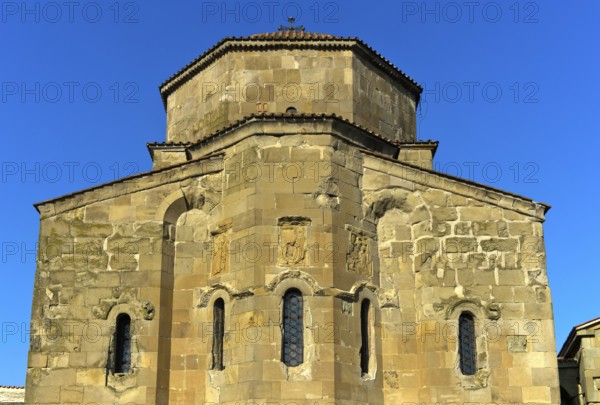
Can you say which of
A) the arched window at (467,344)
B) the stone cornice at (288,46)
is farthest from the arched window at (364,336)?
the stone cornice at (288,46)

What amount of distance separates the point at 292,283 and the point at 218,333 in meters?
1.86

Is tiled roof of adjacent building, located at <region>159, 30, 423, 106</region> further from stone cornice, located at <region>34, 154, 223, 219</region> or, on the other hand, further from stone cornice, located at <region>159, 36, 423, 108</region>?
stone cornice, located at <region>34, 154, 223, 219</region>

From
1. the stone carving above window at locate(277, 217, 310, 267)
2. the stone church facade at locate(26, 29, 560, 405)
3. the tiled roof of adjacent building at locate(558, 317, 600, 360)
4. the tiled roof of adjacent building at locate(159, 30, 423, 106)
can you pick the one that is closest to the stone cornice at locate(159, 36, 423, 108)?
the tiled roof of adjacent building at locate(159, 30, 423, 106)

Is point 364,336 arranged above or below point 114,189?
below

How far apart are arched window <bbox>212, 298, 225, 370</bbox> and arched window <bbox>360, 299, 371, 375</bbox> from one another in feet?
8.25

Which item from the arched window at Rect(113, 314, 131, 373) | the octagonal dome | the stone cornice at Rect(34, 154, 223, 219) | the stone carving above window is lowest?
the arched window at Rect(113, 314, 131, 373)

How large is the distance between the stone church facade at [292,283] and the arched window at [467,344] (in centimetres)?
4

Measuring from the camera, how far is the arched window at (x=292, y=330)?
41.1 ft

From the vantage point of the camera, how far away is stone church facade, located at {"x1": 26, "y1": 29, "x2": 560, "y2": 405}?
1273cm

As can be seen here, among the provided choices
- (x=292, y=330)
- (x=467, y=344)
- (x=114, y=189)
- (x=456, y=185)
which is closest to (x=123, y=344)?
(x=114, y=189)

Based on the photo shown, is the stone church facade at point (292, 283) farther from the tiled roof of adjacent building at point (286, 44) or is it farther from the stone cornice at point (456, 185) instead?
the tiled roof of adjacent building at point (286, 44)

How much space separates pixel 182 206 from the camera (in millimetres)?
14430

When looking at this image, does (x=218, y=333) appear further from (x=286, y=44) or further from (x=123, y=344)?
(x=286, y=44)

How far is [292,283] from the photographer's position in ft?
41.9
